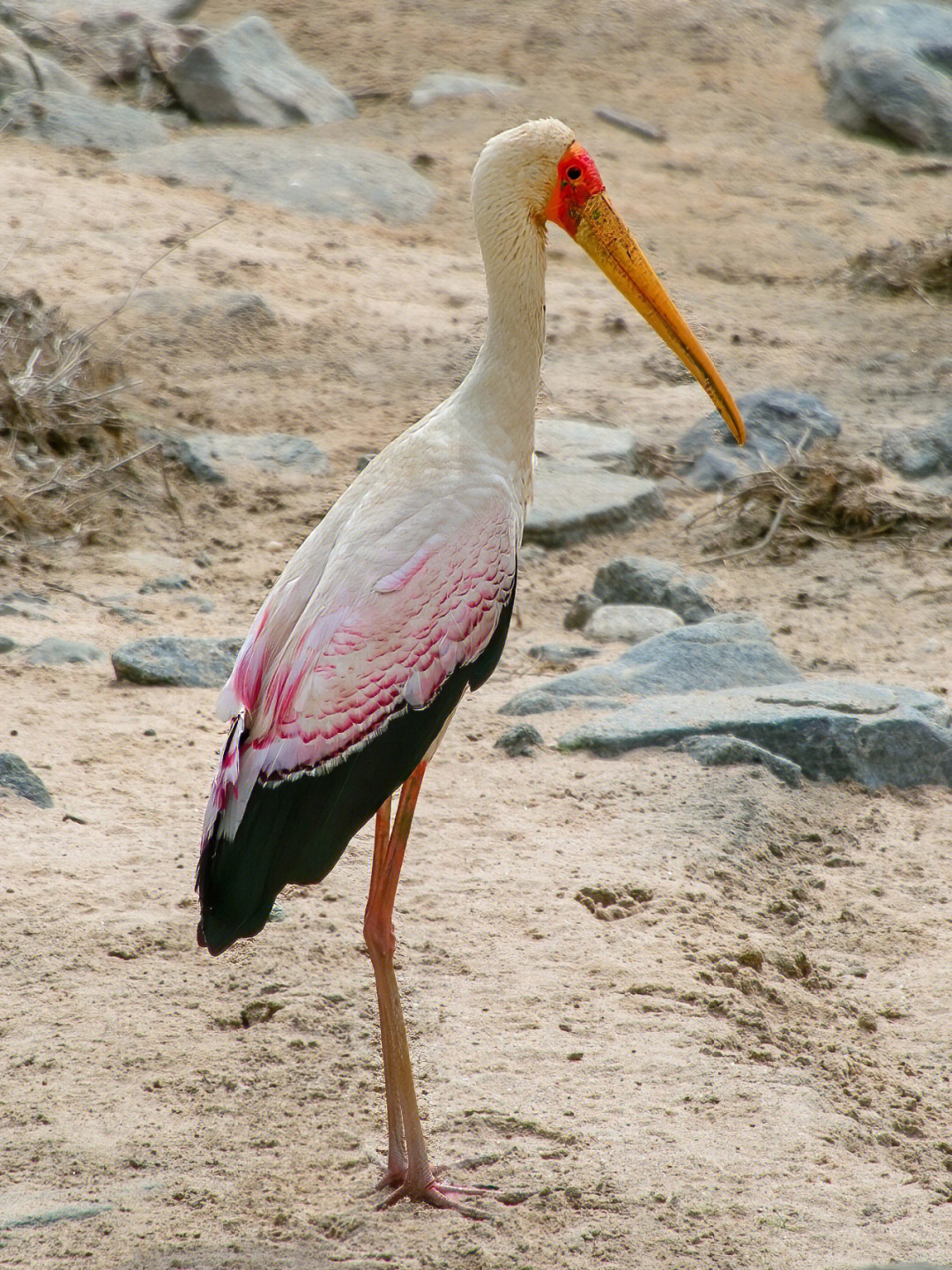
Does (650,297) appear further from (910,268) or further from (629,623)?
(910,268)

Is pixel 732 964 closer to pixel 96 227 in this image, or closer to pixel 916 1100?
pixel 916 1100

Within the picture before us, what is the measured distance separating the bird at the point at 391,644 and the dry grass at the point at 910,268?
5.63 m

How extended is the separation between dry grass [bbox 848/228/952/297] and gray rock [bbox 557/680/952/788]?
4532 mm

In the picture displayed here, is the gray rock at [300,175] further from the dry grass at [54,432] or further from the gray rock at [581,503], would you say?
the gray rock at [581,503]

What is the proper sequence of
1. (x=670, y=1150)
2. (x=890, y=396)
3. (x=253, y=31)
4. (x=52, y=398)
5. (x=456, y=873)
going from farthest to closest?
(x=253, y=31) < (x=890, y=396) < (x=52, y=398) < (x=456, y=873) < (x=670, y=1150)

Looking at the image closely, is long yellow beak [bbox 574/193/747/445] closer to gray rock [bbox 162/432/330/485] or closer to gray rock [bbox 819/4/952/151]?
gray rock [bbox 162/432/330/485]

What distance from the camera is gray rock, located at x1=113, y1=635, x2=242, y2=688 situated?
13.7ft

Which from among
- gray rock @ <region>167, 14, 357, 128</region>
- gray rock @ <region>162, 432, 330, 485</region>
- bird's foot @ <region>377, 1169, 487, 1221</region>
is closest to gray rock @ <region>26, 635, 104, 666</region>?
gray rock @ <region>162, 432, 330, 485</region>

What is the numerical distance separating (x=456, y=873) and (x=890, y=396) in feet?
13.7

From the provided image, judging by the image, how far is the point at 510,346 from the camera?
2.74 metres

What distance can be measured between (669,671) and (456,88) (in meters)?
7.15

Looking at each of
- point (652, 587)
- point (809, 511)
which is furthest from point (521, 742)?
point (809, 511)

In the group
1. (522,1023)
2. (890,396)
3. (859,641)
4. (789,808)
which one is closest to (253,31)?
(890,396)

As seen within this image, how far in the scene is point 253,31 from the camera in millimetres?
9953
